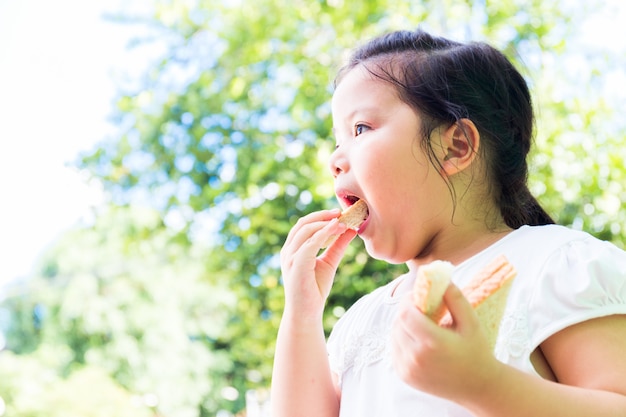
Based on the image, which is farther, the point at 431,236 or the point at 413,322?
the point at 431,236

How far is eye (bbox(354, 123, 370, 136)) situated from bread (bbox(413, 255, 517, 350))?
37cm

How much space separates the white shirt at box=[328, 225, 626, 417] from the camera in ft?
2.28

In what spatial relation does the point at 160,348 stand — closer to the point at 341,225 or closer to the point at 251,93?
the point at 251,93

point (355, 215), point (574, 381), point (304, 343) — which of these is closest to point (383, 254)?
point (355, 215)

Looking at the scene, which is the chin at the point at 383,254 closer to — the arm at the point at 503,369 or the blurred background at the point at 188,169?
the arm at the point at 503,369

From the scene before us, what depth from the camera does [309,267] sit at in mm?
949

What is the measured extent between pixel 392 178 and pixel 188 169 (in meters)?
3.22

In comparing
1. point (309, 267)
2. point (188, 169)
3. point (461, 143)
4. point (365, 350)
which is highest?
point (461, 143)

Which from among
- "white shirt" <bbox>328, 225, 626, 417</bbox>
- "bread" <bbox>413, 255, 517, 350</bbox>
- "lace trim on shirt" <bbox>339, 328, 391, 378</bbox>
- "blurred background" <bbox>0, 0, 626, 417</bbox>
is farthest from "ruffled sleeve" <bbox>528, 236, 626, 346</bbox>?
"blurred background" <bbox>0, 0, 626, 417</bbox>

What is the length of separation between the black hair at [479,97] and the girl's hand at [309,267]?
0.18 m

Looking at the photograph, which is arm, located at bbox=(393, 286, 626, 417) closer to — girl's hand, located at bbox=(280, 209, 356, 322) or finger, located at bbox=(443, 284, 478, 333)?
finger, located at bbox=(443, 284, 478, 333)

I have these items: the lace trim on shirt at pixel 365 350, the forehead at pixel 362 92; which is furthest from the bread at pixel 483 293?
the forehead at pixel 362 92

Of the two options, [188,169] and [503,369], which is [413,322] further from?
[188,169]

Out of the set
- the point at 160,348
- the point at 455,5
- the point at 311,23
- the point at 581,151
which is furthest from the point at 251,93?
the point at 160,348
